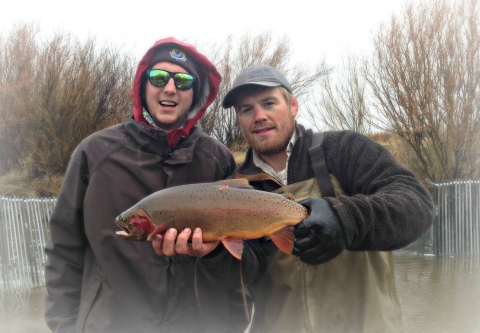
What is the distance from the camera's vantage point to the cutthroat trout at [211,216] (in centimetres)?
242

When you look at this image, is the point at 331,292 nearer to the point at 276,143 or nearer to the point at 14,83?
the point at 276,143

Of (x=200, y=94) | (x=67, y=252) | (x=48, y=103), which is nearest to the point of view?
(x=67, y=252)

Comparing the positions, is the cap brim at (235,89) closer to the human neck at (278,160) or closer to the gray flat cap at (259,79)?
the gray flat cap at (259,79)

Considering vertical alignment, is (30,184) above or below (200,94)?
below

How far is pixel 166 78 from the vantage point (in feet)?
9.78

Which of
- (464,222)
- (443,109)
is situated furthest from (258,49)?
(464,222)

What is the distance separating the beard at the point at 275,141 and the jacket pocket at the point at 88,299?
54.9 inches

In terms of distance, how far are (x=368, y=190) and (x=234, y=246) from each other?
908mm

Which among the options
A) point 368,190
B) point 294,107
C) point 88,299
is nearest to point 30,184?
point 88,299

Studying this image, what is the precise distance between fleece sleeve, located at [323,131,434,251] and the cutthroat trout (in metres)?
0.37

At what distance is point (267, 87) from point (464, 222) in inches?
371

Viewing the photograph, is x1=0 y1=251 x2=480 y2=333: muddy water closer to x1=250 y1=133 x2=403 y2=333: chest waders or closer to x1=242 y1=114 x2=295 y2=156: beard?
x1=250 y1=133 x2=403 y2=333: chest waders

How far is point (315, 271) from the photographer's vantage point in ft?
8.55

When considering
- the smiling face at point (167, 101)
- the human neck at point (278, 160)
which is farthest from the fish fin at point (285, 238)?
the smiling face at point (167, 101)
